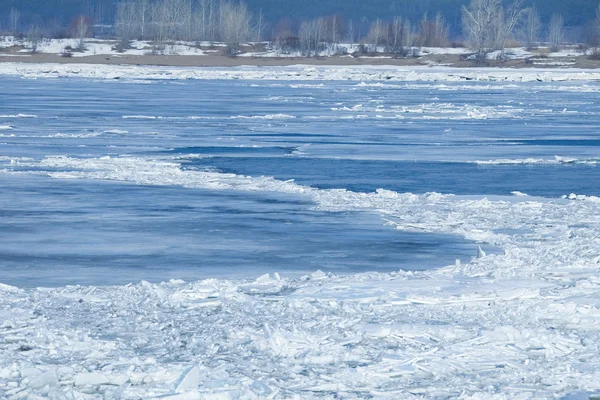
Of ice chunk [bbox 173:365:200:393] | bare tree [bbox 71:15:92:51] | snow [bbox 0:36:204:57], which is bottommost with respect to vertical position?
snow [bbox 0:36:204:57]

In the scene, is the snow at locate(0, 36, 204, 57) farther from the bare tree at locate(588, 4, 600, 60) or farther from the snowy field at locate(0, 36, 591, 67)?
the bare tree at locate(588, 4, 600, 60)

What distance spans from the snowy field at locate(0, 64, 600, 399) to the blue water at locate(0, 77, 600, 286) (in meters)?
0.05

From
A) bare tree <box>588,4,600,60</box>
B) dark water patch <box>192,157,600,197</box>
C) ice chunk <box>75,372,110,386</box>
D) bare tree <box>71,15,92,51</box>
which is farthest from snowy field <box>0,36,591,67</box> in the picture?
ice chunk <box>75,372,110,386</box>

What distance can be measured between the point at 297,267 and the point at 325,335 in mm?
2166

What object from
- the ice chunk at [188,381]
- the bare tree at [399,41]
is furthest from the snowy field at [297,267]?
the bare tree at [399,41]

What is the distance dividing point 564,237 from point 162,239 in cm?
343

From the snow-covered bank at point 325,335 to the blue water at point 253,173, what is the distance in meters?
0.70

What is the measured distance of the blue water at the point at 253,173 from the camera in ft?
29.1

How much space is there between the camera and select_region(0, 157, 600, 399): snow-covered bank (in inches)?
216

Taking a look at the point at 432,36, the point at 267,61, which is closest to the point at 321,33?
the point at 432,36

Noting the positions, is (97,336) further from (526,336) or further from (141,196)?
(141,196)

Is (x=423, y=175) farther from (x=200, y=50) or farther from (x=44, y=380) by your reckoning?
(x=200, y=50)

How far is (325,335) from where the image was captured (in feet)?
20.9

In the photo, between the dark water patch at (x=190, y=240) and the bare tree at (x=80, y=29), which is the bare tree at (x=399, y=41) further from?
the dark water patch at (x=190, y=240)
